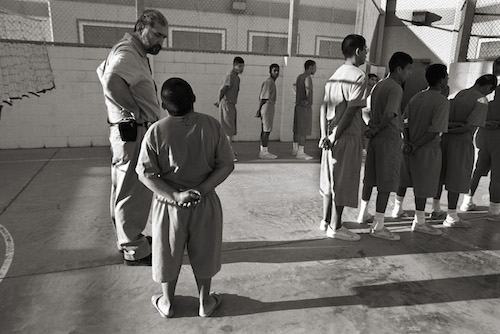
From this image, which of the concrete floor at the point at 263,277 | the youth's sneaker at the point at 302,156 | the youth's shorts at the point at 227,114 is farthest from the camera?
the youth's sneaker at the point at 302,156

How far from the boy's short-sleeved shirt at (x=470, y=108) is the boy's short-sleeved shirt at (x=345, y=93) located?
1341 millimetres

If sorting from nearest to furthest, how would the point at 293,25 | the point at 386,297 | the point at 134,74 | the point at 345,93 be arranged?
the point at 386,297, the point at 134,74, the point at 345,93, the point at 293,25

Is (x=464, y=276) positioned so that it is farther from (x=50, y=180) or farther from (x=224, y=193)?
(x=50, y=180)

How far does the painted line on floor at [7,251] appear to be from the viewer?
2960 mm

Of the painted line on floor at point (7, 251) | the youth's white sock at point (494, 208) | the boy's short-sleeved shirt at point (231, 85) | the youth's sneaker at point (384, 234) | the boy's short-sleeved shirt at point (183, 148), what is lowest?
the painted line on floor at point (7, 251)

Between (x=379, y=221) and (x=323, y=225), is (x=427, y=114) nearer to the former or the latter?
(x=379, y=221)

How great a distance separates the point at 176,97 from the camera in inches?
85.6

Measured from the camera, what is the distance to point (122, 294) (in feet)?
8.88

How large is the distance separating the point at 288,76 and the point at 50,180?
562 cm

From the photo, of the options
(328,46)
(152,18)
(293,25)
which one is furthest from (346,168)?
(328,46)

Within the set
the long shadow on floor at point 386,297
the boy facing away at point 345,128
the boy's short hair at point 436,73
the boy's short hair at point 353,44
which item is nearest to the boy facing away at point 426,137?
the boy's short hair at point 436,73

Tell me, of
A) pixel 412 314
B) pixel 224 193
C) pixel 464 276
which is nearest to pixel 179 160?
pixel 412 314

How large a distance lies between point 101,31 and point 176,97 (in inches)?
446

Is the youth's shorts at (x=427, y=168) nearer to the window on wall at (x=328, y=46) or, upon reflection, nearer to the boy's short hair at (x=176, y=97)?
the boy's short hair at (x=176, y=97)
